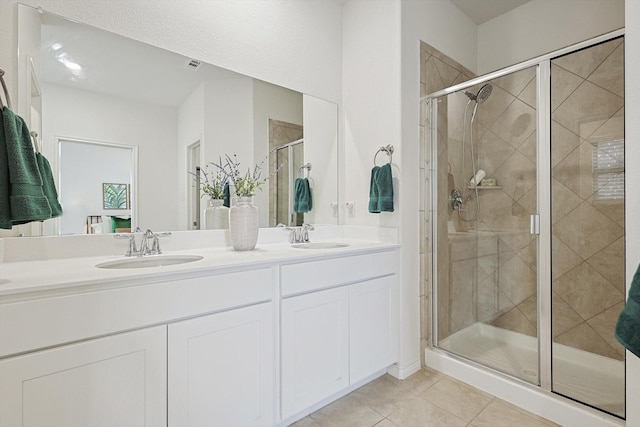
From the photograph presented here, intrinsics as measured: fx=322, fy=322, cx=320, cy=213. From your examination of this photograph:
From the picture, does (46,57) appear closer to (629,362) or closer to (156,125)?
(156,125)

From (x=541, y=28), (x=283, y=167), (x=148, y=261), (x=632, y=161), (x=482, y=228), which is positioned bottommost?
(x=148, y=261)

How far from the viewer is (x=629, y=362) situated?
1356 mm

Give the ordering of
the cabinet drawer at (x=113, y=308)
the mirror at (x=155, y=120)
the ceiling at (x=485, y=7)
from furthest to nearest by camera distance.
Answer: the ceiling at (x=485, y=7)
the mirror at (x=155, y=120)
the cabinet drawer at (x=113, y=308)

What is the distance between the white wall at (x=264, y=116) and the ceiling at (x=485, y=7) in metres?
1.63

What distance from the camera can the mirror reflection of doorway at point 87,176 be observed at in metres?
1.48

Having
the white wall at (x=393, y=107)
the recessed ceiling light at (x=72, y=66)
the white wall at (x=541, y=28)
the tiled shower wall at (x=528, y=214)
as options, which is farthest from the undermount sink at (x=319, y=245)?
the white wall at (x=541, y=28)

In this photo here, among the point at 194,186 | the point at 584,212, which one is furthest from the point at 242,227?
the point at 584,212

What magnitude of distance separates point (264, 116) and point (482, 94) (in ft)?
4.78

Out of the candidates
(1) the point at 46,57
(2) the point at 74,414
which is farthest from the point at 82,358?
(1) the point at 46,57

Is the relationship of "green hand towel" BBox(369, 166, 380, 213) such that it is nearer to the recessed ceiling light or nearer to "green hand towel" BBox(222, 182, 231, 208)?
"green hand towel" BBox(222, 182, 231, 208)

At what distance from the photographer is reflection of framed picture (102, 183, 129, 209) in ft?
5.23

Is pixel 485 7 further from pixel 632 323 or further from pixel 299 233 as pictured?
pixel 632 323

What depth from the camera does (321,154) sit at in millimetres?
2418

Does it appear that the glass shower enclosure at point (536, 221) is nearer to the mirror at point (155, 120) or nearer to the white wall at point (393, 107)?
the white wall at point (393, 107)
